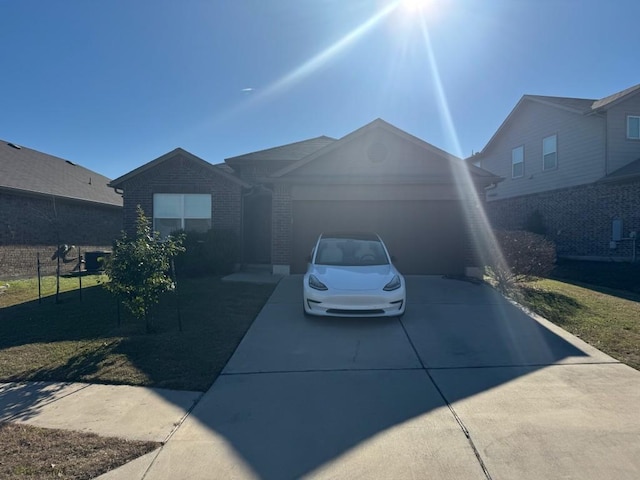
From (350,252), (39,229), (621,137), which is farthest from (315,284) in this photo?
(621,137)

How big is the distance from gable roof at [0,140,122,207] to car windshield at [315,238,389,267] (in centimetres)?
1094

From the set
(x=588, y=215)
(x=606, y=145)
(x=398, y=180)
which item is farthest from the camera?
(x=588, y=215)

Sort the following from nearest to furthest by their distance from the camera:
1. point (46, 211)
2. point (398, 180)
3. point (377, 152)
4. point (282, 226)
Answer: point (398, 180)
point (282, 226)
point (377, 152)
point (46, 211)

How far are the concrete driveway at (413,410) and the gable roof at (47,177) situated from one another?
1205 cm

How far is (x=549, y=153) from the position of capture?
17.4m

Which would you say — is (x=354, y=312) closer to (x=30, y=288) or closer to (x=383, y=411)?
(x=383, y=411)

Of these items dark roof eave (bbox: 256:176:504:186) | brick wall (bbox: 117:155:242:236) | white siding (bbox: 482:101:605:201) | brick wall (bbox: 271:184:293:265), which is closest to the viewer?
dark roof eave (bbox: 256:176:504:186)

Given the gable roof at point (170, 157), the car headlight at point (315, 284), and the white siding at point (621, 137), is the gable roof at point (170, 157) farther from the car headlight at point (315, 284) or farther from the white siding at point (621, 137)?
the white siding at point (621, 137)

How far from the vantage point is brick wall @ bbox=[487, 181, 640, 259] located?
43.4 feet

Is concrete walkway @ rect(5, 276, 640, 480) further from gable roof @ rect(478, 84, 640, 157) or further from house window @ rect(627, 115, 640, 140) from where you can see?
house window @ rect(627, 115, 640, 140)

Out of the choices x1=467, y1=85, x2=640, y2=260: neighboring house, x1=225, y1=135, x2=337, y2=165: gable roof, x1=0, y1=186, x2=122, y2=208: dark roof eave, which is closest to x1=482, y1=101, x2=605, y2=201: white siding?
x1=467, y1=85, x2=640, y2=260: neighboring house

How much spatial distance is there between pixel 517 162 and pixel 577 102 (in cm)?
357

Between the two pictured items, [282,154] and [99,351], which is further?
[282,154]

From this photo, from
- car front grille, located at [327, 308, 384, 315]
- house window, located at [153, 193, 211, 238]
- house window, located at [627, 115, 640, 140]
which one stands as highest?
house window, located at [627, 115, 640, 140]
